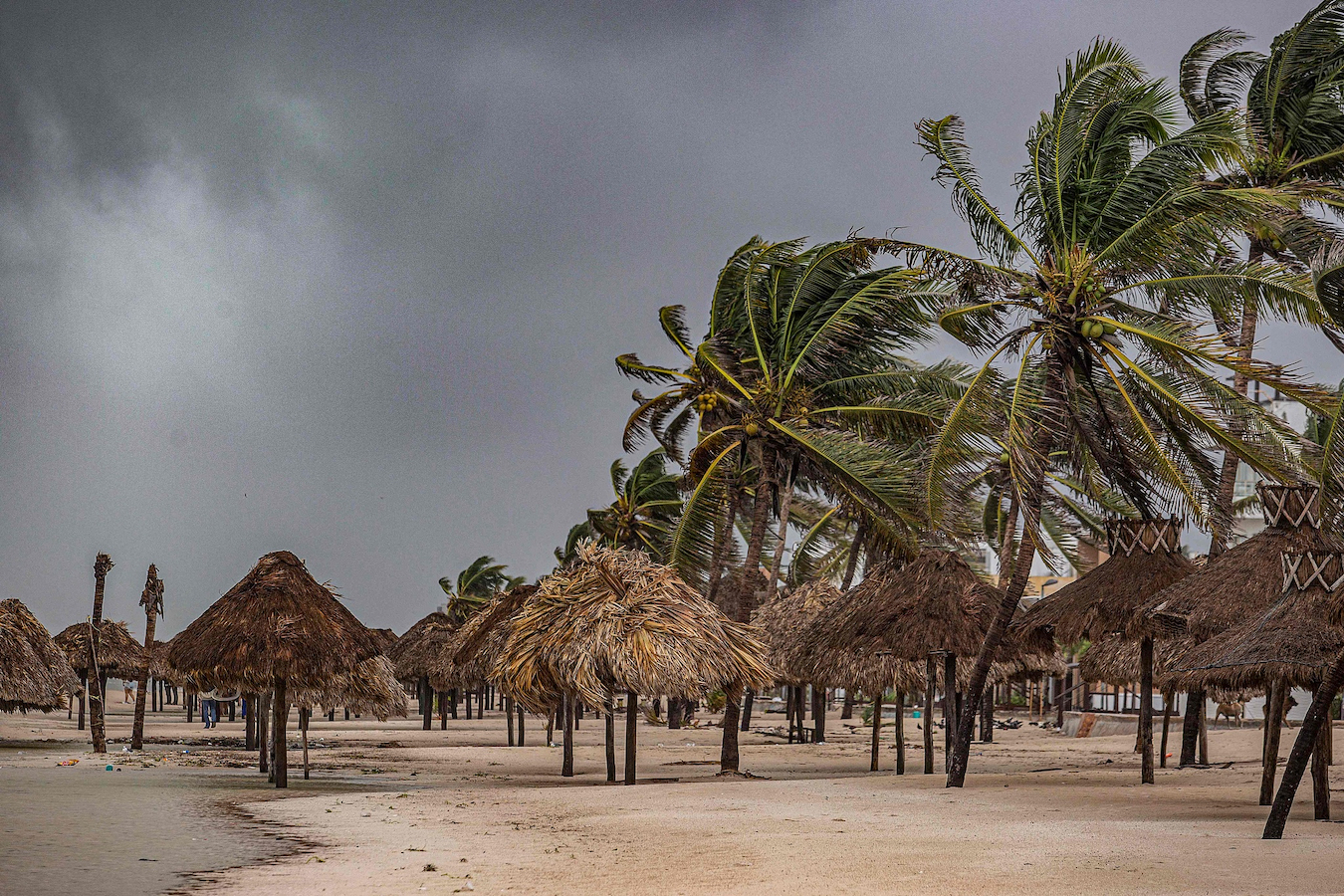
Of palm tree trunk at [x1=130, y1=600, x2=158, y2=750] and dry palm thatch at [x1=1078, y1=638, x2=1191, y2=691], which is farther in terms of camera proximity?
palm tree trunk at [x1=130, y1=600, x2=158, y2=750]

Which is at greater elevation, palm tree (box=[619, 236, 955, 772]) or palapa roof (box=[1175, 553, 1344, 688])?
palm tree (box=[619, 236, 955, 772])

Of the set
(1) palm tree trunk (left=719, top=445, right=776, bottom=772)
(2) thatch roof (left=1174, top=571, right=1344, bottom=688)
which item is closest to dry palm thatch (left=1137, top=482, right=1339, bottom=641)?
(2) thatch roof (left=1174, top=571, right=1344, bottom=688)

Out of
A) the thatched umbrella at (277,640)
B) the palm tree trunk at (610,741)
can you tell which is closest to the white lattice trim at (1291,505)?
the palm tree trunk at (610,741)

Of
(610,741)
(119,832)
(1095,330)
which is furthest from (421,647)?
(1095,330)

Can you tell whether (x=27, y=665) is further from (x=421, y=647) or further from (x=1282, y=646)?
(x=1282, y=646)

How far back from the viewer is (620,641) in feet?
52.4

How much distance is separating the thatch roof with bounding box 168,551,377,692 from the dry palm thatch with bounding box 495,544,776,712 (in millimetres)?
2145

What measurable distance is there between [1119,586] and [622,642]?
6.42 meters

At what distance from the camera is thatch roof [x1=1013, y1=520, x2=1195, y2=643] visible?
16.2 metres

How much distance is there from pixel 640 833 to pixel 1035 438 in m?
7.25

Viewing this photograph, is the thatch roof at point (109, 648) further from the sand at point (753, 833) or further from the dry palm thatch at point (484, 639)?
the sand at point (753, 833)

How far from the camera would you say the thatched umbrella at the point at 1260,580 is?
12.9 m

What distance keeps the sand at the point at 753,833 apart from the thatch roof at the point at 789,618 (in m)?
3.32

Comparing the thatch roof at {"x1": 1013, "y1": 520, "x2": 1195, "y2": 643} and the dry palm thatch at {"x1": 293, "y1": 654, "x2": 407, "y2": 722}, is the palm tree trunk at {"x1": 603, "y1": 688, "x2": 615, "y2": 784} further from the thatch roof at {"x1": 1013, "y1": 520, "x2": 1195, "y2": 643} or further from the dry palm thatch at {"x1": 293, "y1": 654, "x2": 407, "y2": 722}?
the thatch roof at {"x1": 1013, "y1": 520, "x2": 1195, "y2": 643}
